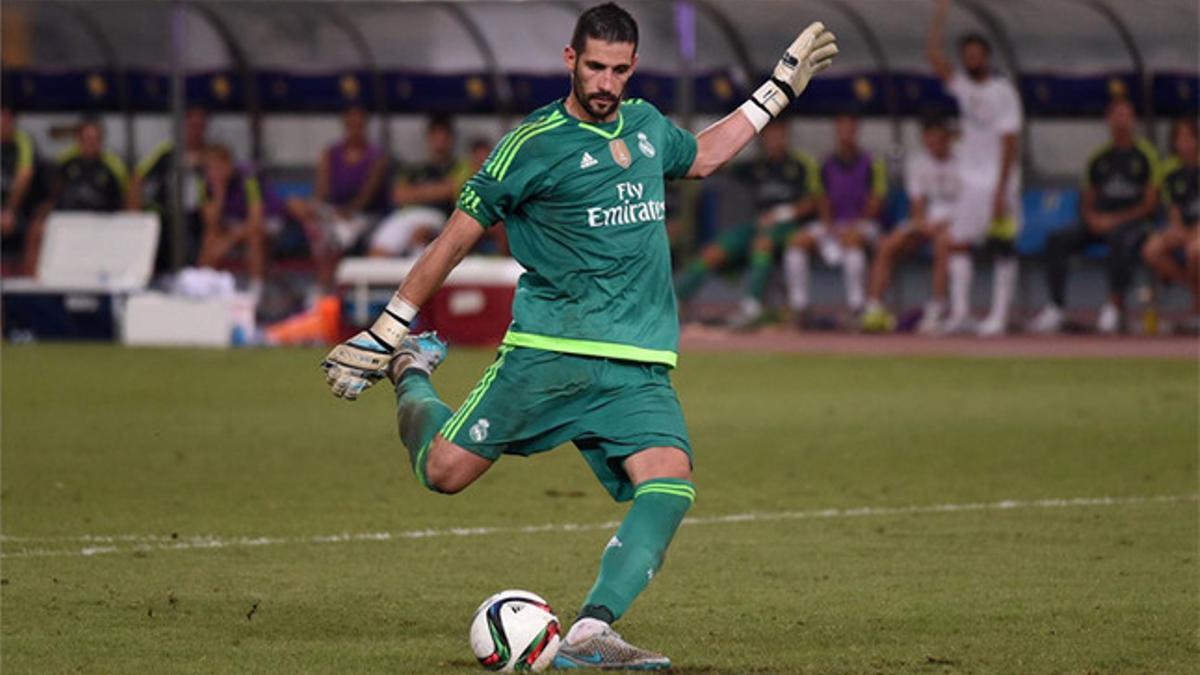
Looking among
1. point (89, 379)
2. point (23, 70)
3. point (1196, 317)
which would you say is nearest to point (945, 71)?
point (1196, 317)

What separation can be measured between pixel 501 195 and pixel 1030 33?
59.6ft

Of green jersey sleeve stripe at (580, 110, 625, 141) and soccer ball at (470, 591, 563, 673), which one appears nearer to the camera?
soccer ball at (470, 591, 563, 673)

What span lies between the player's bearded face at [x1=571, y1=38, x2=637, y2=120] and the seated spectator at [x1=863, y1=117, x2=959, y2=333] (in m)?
16.3

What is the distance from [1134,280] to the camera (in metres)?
26.5

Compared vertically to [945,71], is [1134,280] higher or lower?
lower

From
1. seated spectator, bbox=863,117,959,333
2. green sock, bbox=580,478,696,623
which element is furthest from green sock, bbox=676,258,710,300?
green sock, bbox=580,478,696,623

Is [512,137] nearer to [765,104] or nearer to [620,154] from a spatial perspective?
[620,154]

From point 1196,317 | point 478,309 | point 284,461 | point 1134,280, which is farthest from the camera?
point 1134,280

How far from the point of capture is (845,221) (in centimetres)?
2377

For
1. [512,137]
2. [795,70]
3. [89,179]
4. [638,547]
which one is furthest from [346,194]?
[638,547]

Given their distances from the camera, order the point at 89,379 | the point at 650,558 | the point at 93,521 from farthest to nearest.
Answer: the point at 89,379
the point at 93,521
the point at 650,558

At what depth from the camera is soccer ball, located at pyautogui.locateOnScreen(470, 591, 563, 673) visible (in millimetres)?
6578

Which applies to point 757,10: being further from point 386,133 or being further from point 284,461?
point 284,461

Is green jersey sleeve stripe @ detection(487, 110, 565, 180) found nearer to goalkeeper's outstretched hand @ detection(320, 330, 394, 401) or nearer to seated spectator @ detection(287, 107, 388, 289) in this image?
goalkeeper's outstretched hand @ detection(320, 330, 394, 401)
